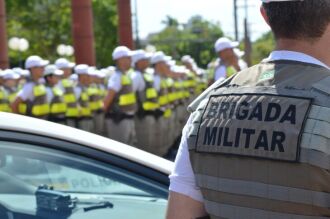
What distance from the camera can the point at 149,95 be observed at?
430 inches

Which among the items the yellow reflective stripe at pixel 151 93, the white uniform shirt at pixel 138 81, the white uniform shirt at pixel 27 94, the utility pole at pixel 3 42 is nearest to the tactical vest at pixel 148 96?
the yellow reflective stripe at pixel 151 93

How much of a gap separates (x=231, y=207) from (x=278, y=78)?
1.07 feet

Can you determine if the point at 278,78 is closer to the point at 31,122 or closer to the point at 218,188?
the point at 218,188

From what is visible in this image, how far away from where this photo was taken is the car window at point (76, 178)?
2.50 meters

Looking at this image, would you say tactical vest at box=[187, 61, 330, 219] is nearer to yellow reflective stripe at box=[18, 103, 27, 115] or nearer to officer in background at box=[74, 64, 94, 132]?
yellow reflective stripe at box=[18, 103, 27, 115]

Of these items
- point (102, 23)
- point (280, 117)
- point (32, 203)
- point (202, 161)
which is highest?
point (280, 117)

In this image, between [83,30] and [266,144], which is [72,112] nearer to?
[83,30]

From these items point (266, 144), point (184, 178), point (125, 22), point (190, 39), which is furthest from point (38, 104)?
point (190, 39)

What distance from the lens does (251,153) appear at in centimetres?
164

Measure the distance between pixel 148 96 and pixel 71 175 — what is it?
8.29m

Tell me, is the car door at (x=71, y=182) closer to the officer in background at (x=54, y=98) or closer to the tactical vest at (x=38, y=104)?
the tactical vest at (x=38, y=104)

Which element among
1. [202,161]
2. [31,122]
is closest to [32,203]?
[31,122]

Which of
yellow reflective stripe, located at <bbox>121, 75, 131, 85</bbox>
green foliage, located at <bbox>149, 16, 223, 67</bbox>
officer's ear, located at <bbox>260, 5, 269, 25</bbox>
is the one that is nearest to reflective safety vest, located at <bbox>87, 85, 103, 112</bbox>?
yellow reflective stripe, located at <bbox>121, 75, 131, 85</bbox>

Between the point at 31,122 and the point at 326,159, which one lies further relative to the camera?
the point at 31,122
